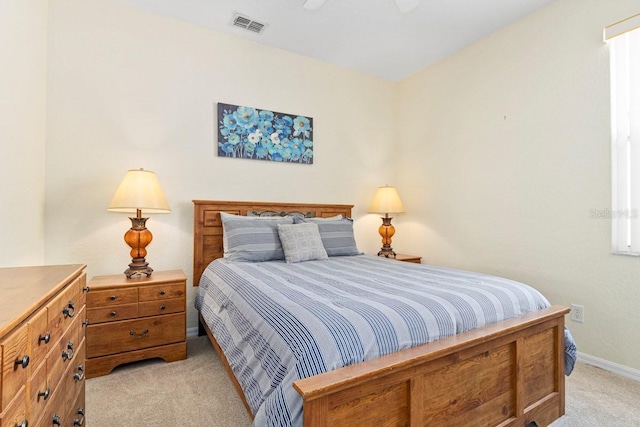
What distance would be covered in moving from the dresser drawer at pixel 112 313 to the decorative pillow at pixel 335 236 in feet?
4.93

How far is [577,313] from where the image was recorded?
2469 millimetres

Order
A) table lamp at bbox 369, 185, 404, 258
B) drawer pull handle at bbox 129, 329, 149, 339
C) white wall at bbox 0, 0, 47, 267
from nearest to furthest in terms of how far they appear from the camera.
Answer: white wall at bbox 0, 0, 47, 267, drawer pull handle at bbox 129, 329, 149, 339, table lamp at bbox 369, 185, 404, 258

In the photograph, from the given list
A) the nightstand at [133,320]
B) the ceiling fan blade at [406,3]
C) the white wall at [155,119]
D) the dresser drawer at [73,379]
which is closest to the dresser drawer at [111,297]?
the nightstand at [133,320]

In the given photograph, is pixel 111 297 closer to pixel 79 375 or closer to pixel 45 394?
pixel 79 375

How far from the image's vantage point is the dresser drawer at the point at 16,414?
2.14 feet

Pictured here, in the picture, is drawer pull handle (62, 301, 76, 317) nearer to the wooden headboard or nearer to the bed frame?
the bed frame

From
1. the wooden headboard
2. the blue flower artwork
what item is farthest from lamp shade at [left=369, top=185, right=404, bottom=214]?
the wooden headboard

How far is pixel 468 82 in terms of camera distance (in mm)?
3348

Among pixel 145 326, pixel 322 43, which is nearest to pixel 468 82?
pixel 322 43

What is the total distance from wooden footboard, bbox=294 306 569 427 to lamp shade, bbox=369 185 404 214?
2.08m

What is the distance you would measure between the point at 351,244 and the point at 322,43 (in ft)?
6.98

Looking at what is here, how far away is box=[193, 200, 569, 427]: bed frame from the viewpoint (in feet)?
3.28

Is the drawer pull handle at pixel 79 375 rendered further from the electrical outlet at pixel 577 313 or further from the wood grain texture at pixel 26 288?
the electrical outlet at pixel 577 313

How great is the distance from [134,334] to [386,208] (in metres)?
2.69
